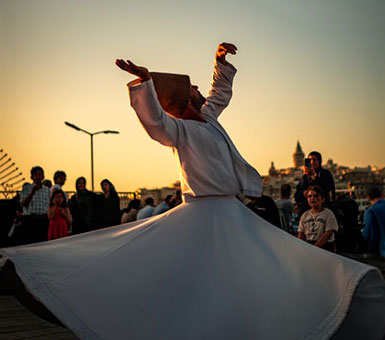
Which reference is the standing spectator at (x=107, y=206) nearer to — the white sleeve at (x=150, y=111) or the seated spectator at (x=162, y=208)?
the seated spectator at (x=162, y=208)

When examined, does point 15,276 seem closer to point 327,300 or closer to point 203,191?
point 203,191

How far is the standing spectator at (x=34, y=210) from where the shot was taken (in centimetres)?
917

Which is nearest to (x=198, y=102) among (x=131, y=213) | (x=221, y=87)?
(x=221, y=87)

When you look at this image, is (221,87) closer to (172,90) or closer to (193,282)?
(172,90)

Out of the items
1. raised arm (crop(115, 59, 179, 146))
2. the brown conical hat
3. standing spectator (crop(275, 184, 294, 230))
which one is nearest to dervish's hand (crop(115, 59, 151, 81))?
raised arm (crop(115, 59, 179, 146))

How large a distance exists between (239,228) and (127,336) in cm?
100

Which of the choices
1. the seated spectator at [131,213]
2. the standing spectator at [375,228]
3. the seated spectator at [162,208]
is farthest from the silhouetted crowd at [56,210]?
the standing spectator at [375,228]

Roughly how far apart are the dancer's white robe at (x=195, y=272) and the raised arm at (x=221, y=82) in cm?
52

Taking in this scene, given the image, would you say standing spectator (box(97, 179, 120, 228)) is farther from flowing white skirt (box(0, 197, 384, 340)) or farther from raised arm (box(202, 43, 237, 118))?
flowing white skirt (box(0, 197, 384, 340))

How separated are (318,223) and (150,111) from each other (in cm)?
382

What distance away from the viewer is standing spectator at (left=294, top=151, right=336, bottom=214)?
8.53 m

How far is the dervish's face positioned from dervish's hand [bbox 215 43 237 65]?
323 millimetres

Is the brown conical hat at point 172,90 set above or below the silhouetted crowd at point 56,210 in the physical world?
above

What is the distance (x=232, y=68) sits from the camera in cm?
459
